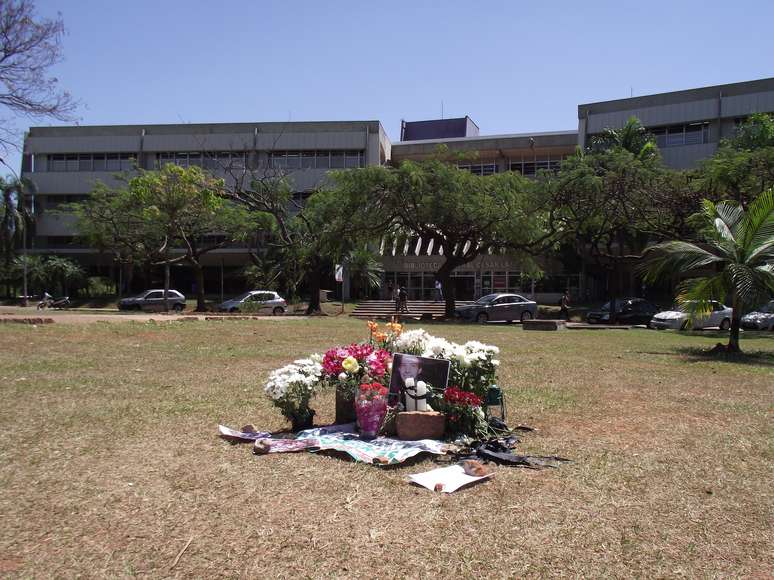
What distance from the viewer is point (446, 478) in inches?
198

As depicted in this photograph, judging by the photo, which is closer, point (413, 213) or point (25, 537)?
point (25, 537)

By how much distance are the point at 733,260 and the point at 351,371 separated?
12.2m

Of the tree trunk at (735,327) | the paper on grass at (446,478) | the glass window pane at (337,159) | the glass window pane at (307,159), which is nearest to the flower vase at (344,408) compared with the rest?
the paper on grass at (446,478)

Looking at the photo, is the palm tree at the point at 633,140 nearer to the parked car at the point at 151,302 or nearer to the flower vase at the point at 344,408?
the parked car at the point at 151,302

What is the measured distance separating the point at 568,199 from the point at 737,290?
15.4 m

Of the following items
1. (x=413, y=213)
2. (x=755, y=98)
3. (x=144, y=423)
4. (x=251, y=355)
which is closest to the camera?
(x=144, y=423)

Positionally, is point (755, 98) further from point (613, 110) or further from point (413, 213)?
point (413, 213)

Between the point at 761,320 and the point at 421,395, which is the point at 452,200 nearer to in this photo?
the point at 761,320

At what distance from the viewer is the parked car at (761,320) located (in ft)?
91.2

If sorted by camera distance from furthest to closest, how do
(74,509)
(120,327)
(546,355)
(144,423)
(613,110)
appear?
(613,110)
(120,327)
(546,355)
(144,423)
(74,509)

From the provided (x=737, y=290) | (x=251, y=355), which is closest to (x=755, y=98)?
(x=737, y=290)

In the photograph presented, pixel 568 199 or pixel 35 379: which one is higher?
pixel 568 199

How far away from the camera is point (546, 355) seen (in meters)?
14.3

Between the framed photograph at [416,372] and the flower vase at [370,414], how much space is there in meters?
0.27
